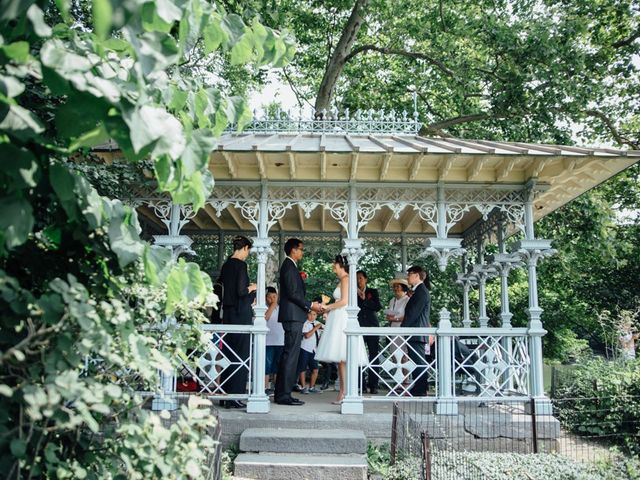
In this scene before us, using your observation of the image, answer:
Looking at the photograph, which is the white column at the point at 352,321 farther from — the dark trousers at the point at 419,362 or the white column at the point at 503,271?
the white column at the point at 503,271

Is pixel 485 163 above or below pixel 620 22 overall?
below

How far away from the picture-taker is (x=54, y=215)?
8.77ft

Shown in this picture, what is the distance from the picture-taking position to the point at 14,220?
6.40 feet

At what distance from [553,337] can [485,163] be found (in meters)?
21.1

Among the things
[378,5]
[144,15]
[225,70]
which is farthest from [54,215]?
[225,70]

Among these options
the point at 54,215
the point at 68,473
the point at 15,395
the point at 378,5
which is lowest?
the point at 68,473

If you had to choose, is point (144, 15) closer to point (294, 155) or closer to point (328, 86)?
point (294, 155)

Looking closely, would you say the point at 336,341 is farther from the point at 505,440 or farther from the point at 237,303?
the point at 505,440

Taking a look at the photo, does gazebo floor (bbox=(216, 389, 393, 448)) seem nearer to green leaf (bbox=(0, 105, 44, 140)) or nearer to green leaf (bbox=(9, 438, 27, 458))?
green leaf (bbox=(9, 438, 27, 458))

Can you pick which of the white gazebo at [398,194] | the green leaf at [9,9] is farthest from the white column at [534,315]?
the green leaf at [9,9]

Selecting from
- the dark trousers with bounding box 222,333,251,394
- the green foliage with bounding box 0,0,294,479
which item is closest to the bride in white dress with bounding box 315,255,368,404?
the dark trousers with bounding box 222,333,251,394

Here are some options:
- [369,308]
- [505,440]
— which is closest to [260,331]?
[369,308]

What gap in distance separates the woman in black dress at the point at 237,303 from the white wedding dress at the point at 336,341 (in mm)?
1145

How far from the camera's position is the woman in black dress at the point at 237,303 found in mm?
8297
